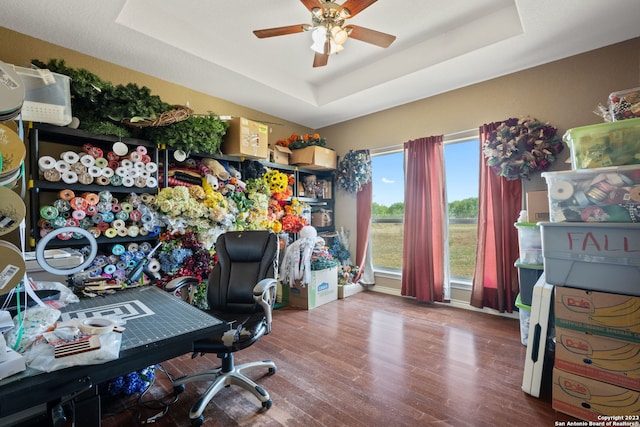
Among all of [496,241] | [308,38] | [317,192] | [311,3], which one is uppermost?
[308,38]

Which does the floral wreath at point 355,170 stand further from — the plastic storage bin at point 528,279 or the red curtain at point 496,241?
the plastic storage bin at point 528,279

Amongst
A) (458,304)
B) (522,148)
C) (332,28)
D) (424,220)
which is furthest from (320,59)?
(458,304)

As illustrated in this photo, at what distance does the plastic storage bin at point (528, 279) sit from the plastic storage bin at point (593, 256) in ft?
2.11

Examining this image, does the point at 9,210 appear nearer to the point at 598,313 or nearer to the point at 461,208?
the point at 598,313

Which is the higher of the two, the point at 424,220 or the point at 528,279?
the point at 424,220

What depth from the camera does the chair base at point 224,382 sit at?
1.61 meters

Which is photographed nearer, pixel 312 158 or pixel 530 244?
pixel 530 244

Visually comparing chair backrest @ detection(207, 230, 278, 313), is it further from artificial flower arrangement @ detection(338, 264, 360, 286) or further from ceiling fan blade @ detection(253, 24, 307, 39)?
artificial flower arrangement @ detection(338, 264, 360, 286)

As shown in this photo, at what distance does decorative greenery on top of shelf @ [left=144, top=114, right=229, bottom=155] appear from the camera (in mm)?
2656

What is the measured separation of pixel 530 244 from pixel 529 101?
5.10 feet

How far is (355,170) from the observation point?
412 cm

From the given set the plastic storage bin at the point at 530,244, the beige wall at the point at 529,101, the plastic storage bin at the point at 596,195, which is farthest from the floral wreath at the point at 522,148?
the plastic storage bin at the point at 596,195

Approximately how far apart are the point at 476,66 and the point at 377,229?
2336 mm

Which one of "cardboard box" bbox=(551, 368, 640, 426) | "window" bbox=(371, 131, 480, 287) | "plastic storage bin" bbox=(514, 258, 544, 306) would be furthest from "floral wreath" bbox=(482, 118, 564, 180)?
"cardboard box" bbox=(551, 368, 640, 426)
